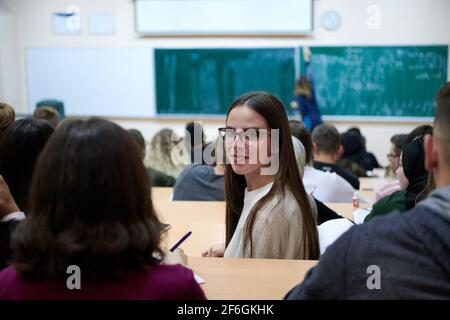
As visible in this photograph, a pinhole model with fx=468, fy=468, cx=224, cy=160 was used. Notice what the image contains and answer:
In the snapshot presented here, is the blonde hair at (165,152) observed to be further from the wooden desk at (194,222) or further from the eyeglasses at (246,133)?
the eyeglasses at (246,133)

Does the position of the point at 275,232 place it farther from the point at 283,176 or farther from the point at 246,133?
the point at 246,133

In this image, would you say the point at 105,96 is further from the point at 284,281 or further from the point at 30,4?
the point at 284,281

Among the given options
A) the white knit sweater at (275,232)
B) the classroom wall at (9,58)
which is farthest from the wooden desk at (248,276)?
the classroom wall at (9,58)

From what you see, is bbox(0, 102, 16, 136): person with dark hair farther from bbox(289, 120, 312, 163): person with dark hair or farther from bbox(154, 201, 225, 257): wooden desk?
bbox(289, 120, 312, 163): person with dark hair

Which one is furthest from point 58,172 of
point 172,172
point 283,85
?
point 283,85

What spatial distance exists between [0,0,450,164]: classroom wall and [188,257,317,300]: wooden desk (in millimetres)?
4851

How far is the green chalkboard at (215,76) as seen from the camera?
657cm

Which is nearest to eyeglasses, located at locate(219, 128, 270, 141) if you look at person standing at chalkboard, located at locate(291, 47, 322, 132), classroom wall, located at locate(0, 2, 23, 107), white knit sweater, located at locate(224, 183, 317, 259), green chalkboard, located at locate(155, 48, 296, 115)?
white knit sweater, located at locate(224, 183, 317, 259)

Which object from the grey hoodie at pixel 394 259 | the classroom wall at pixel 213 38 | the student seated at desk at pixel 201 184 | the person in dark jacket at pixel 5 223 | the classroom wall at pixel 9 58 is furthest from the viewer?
the classroom wall at pixel 9 58

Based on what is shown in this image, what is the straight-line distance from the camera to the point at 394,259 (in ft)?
3.23

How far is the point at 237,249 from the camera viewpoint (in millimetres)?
1852

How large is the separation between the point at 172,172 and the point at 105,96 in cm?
312

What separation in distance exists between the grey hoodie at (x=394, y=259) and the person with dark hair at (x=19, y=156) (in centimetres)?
124

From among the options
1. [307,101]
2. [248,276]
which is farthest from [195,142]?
[307,101]
